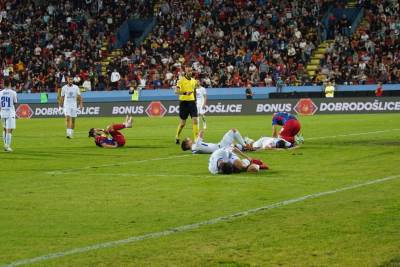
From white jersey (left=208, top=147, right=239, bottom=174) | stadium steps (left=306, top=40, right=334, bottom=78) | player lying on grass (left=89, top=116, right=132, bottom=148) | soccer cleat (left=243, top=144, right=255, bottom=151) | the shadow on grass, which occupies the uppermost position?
stadium steps (left=306, top=40, right=334, bottom=78)

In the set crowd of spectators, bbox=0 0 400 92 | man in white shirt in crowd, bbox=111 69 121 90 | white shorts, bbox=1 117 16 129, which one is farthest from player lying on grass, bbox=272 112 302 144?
man in white shirt in crowd, bbox=111 69 121 90

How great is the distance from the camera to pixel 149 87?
5669cm

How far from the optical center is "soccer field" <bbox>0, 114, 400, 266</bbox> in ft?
30.0

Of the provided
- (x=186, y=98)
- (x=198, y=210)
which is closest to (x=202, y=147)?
(x=186, y=98)

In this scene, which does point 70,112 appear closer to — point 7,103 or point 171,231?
point 7,103

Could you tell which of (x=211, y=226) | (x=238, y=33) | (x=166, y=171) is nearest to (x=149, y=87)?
(x=238, y=33)

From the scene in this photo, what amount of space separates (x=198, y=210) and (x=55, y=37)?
5247 cm

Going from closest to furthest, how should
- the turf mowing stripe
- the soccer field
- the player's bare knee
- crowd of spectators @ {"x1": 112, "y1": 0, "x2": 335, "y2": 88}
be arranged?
the turf mowing stripe → the soccer field → the player's bare knee → crowd of spectators @ {"x1": 112, "y1": 0, "x2": 335, "y2": 88}

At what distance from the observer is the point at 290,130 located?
23.5 meters

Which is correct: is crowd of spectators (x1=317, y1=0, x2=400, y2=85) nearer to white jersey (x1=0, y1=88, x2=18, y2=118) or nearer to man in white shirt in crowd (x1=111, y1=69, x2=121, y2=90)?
man in white shirt in crowd (x1=111, y1=69, x2=121, y2=90)

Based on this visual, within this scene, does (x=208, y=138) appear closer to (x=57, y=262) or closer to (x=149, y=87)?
(x=57, y=262)

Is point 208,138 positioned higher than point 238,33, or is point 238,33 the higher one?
point 238,33

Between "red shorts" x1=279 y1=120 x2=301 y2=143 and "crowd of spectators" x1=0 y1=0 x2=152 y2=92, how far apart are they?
3594cm

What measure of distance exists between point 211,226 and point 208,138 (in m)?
18.6
